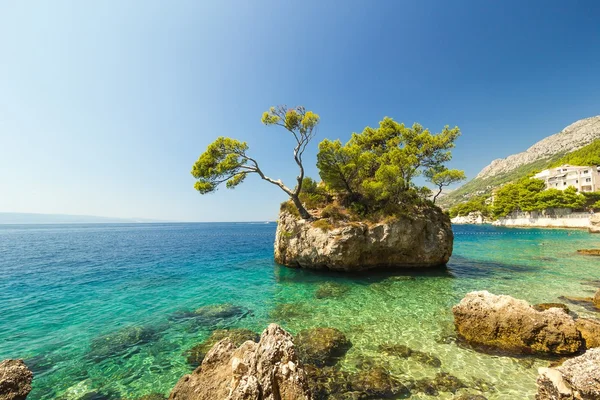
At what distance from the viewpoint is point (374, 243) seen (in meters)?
19.9

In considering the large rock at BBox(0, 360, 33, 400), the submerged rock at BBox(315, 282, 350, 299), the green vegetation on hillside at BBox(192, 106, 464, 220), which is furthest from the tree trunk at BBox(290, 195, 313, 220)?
the large rock at BBox(0, 360, 33, 400)

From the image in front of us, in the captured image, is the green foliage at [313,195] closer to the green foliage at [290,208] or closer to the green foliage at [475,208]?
the green foliage at [290,208]

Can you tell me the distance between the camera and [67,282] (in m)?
19.2

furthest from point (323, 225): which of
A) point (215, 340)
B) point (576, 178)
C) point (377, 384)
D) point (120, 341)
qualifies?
point (576, 178)

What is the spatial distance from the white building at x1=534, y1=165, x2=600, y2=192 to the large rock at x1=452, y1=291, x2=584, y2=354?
322 feet

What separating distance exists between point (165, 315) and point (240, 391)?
10428mm

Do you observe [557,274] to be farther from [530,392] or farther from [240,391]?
[240,391]

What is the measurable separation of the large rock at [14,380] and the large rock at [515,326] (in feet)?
42.7

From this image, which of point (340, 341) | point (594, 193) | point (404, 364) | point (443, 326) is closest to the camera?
point (404, 364)

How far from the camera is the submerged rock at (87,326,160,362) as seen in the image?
A: 880cm

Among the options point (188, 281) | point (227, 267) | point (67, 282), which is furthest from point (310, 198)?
point (67, 282)

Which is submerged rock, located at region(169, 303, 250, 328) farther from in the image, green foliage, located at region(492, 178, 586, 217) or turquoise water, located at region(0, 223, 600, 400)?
green foliage, located at region(492, 178, 586, 217)

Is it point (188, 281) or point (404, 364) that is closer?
point (404, 364)

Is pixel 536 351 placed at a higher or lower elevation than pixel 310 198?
lower
